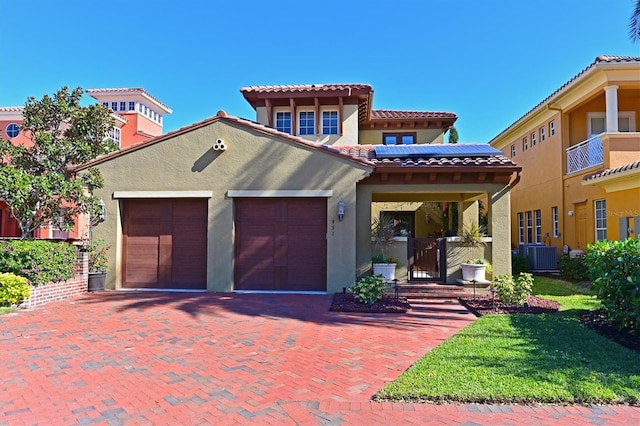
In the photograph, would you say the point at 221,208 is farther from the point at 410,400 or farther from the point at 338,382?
the point at 410,400

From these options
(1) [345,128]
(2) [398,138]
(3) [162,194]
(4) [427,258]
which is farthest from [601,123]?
(3) [162,194]

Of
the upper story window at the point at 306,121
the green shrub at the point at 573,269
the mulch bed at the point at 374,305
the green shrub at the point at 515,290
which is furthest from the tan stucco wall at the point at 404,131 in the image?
the green shrub at the point at 515,290

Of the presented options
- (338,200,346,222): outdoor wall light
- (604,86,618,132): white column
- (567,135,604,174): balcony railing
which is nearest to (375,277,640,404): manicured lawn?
(338,200,346,222): outdoor wall light

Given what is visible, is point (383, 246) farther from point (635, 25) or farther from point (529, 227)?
point (529, 227)

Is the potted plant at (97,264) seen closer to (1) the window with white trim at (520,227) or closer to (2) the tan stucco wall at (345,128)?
(2) the tan stucco wall at (345,128)

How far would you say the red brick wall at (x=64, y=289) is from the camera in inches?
362

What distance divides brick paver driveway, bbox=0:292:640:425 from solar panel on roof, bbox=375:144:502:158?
480 cm

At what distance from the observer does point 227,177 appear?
11555 millimetres

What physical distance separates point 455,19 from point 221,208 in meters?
9.31

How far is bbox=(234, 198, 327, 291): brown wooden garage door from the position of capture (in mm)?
11469

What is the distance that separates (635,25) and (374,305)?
346 inches

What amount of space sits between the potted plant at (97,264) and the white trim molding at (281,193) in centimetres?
407

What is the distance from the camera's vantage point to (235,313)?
28.4 feet

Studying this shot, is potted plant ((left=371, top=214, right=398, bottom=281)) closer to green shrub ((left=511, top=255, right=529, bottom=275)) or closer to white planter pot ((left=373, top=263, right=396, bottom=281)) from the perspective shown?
white planter pot ((left=373, top=263, right=396, bottom=281))
